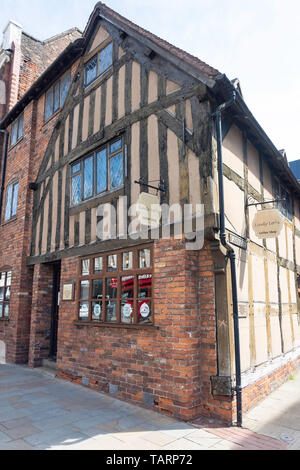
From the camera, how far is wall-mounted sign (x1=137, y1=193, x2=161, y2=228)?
553cm

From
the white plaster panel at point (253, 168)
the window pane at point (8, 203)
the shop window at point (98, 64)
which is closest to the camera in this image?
the white plaster panel at point (253, 168)

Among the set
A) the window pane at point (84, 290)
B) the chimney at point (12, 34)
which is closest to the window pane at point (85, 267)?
the window pane at point (84, 290)

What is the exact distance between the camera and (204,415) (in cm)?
497

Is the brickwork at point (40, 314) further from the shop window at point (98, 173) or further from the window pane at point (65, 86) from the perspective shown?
the window pane at point (65, 86)

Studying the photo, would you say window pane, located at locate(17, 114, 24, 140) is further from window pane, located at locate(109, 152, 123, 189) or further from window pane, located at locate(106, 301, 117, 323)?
window pane, located at locate(106, 301, 117, 323)

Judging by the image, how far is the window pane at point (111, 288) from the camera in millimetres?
6555

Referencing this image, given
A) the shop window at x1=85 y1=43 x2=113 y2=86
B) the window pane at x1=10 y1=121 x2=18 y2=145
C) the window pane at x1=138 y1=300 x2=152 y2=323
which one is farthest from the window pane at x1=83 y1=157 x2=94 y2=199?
the window pane at x1=10 y1=121 x2=18 y2=145

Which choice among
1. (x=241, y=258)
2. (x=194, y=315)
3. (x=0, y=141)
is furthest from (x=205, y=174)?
(x=0, y=141)

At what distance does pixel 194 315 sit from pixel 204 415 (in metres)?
1.45

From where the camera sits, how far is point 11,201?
37.1ft

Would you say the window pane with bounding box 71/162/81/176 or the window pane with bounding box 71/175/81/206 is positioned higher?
the window pane with bounding box 71/162/81/176

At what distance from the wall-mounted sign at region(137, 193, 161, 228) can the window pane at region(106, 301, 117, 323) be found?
72.1 inches

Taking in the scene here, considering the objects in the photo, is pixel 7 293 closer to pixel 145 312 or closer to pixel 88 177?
pixel 88 177
